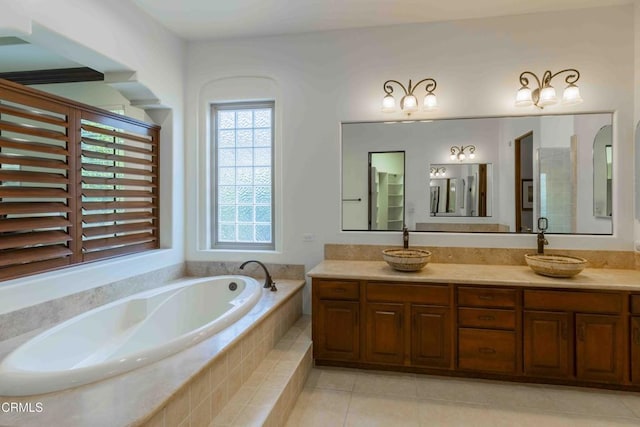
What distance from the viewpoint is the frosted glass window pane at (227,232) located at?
11.8 feet

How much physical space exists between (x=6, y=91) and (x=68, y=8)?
67 centimetres

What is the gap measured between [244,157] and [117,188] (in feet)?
3.95

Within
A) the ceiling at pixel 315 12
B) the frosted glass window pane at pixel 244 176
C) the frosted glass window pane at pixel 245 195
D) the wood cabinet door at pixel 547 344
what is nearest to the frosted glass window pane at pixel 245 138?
the frosted glass window pane at pixel 244 176

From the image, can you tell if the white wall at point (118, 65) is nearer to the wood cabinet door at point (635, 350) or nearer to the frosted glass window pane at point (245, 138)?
the frosted glass window pane at point (245, 138)

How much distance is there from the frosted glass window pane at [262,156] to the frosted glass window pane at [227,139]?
271 millimetres

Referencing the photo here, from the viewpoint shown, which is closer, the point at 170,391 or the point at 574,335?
the point at 170,391

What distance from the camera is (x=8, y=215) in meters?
1.97

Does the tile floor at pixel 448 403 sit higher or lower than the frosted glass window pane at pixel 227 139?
lower

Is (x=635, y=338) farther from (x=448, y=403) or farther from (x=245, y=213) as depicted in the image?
(x=245, y=213)

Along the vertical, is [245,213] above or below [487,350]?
above

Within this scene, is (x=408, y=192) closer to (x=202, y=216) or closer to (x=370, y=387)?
(x=370, y=387)

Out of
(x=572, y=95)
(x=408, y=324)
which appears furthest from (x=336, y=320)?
(x=572, y=95)

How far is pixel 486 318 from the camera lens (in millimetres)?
2465

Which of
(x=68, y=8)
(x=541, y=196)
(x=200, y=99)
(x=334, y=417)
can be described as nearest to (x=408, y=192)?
(x=541, y=196)
